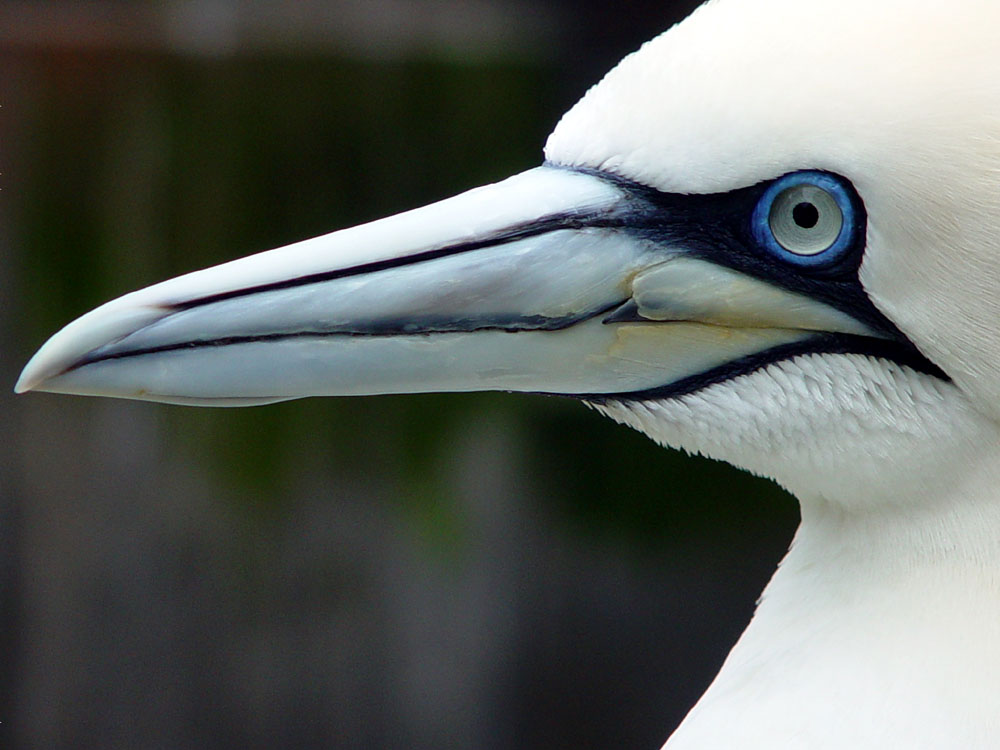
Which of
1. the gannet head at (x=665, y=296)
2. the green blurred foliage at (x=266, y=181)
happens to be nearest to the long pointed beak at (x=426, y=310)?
the gannet head at (x=665, y=296)

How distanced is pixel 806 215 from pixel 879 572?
415 mm

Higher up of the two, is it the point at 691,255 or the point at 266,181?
the point at 266,181

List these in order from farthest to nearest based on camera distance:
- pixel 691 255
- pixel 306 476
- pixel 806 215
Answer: pixel 306 476, pixel 691 255, pixel 806 215

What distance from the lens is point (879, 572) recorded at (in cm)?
137

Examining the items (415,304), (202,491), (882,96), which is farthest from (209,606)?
(882,96)

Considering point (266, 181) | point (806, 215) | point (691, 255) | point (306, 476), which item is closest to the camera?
point (806, 215)

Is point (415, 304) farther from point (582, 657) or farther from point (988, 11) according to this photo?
point (582, 657)

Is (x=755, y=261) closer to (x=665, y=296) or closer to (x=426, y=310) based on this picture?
(x=665, y=296)

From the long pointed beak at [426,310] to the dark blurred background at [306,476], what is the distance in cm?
339

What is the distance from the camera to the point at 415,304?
53.6 inches

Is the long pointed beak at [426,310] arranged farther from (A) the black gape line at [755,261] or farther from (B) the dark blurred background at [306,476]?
(B) the dark blurred background at [306,476]

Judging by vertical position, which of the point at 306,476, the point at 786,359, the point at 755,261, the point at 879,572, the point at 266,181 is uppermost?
the point at 266,181

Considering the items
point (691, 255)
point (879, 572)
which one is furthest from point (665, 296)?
point (879, 572)

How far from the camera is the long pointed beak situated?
136cm
